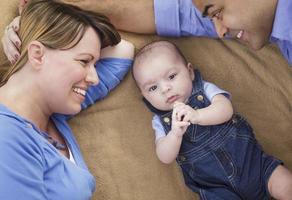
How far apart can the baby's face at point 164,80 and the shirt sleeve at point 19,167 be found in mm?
451

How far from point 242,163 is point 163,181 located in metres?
0.28

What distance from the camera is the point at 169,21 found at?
5.48 feet

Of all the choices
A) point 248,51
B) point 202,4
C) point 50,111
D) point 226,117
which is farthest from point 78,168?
point 248,51

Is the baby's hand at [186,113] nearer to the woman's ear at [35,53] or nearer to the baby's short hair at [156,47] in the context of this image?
the baby's short hair at [156,47]

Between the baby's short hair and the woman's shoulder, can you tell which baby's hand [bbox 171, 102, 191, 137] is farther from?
the woman's shoulder

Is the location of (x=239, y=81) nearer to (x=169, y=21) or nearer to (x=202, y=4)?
(x=169, y=21)

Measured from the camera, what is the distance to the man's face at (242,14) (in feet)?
4.42

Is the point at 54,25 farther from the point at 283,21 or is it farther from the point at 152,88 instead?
the point at 283,21

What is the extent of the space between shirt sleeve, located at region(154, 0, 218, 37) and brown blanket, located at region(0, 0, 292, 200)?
64 millimetres

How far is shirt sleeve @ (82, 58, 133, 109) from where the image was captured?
166cm

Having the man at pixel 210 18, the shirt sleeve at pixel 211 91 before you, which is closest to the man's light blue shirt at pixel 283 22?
the man at pixel 210 18

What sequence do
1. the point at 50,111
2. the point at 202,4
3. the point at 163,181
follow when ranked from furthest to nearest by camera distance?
1. the point at 163,181
2. the point at 50,111
3. the point at 202,4

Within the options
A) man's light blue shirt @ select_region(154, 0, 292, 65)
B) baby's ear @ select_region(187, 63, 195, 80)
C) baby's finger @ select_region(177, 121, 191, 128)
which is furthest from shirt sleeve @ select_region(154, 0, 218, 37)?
baby's finger @ select_region(177, 121, 191, 128)

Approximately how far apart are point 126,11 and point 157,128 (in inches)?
16.3
